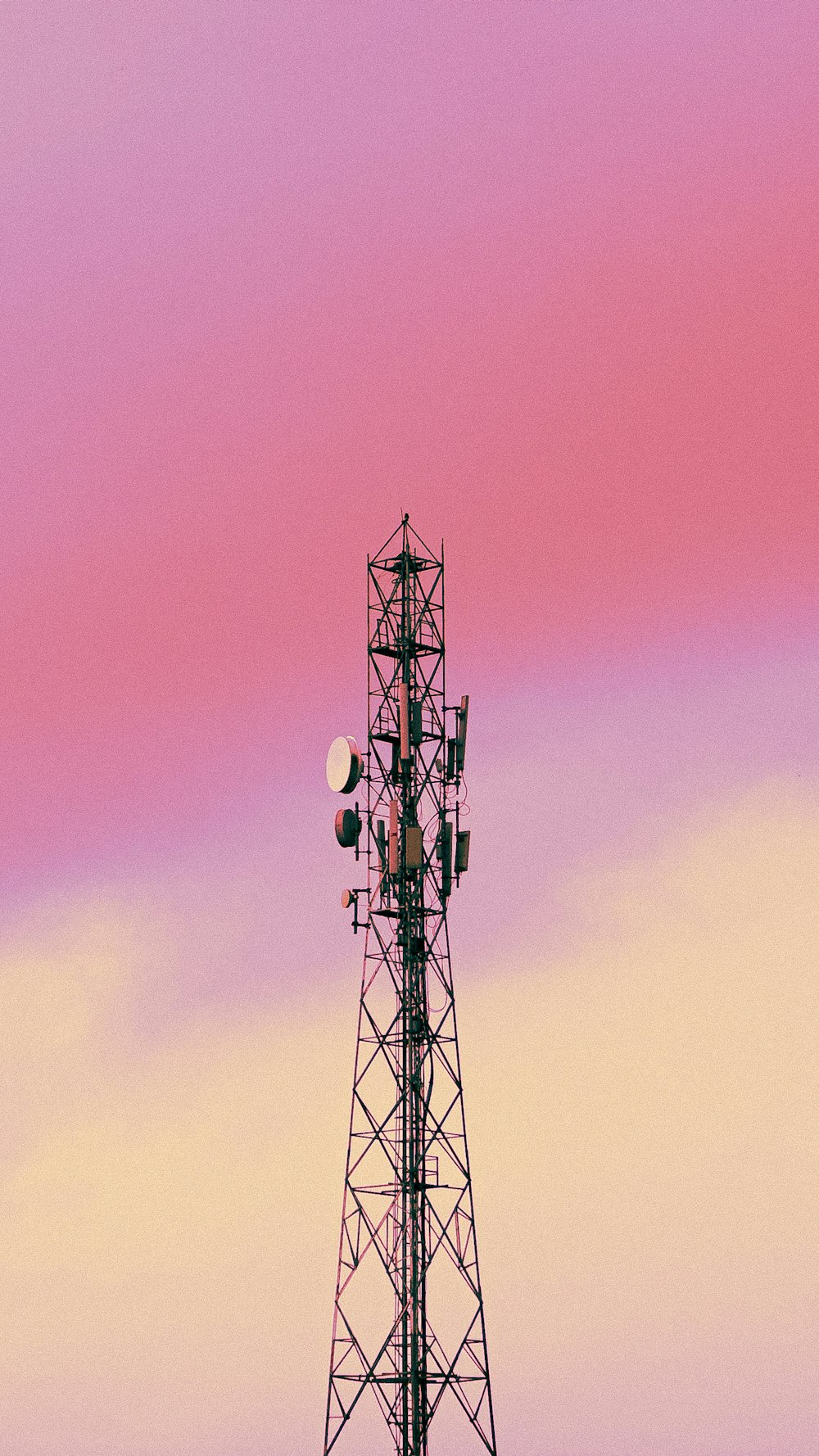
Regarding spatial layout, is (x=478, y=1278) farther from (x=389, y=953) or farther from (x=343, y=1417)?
(x=389, y=953)

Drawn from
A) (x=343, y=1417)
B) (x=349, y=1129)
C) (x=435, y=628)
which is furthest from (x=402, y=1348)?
(x=435, y=628)

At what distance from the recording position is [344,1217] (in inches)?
3022

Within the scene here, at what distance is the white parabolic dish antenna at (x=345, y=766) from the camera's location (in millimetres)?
79688

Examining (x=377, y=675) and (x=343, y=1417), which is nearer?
(x=343, y=1417)

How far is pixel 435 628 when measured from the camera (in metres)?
82.6

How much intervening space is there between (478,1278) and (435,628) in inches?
938

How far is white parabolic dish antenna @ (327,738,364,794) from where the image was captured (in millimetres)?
79688

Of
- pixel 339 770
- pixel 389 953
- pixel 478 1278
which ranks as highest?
pixel 339 770

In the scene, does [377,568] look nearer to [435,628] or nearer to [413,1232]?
[435,628]

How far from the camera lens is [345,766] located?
79812 mm

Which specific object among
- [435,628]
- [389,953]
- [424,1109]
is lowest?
[424,1109]

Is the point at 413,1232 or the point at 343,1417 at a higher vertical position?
the point at 413,1232

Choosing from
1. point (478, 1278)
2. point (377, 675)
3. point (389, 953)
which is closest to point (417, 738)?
point (377, 675)

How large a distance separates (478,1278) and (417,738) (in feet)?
64.4
